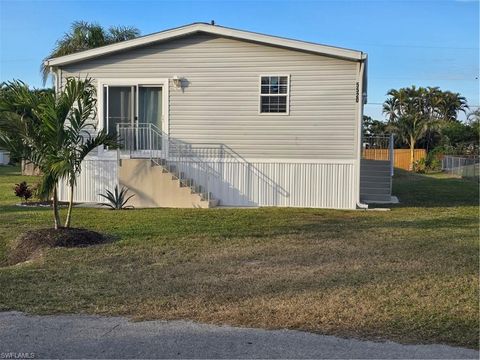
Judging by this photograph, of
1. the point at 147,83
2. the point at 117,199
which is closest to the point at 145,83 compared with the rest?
the point at 147,83

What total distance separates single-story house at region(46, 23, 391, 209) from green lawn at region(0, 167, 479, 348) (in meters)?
3.10

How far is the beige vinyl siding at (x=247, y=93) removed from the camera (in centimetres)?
1422

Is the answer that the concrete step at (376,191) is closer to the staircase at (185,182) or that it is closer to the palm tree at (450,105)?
the staircase at (185,182)

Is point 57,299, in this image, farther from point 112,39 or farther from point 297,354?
point 112,39

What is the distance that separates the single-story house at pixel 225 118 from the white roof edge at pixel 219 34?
3cm

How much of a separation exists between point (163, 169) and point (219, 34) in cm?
393

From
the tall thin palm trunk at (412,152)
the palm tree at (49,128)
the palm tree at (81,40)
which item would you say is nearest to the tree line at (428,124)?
the tall thin palm trunk at (412,152)

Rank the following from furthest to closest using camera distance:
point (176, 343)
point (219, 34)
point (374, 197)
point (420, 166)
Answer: point (420, 166), point (374, 197), point (219, 34), point (176, 343)

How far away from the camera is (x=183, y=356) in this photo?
4.16 meters

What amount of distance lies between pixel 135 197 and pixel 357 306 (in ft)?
33.1

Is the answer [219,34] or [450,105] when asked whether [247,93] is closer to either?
[219,34]

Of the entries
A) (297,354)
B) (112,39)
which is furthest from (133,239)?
(112,39)

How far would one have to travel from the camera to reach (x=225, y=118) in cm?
1465

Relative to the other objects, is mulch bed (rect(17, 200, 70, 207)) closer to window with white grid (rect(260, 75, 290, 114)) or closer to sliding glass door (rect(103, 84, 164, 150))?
sliding glass door (rect(103, 84, 164, 150))
